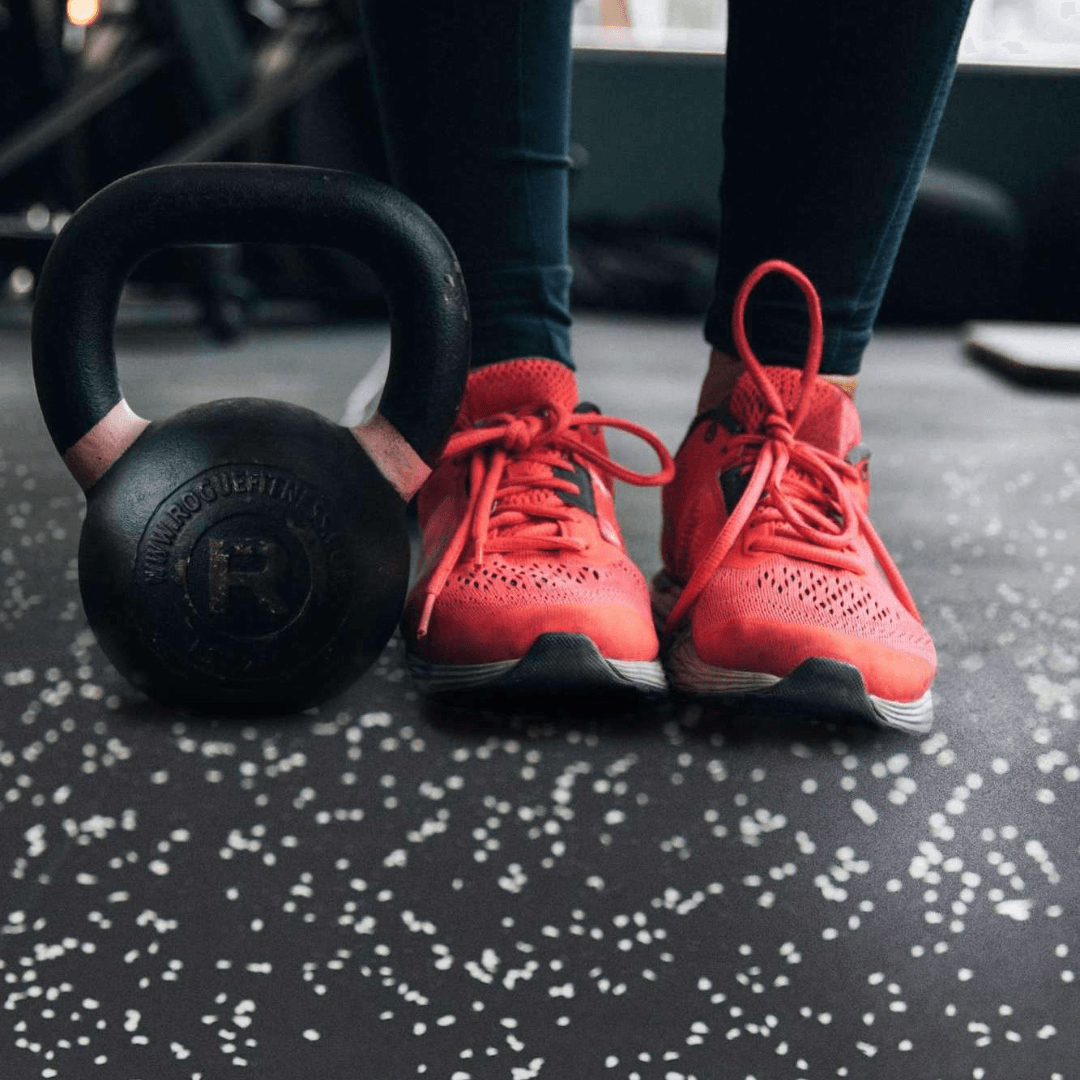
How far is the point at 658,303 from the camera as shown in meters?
2.88

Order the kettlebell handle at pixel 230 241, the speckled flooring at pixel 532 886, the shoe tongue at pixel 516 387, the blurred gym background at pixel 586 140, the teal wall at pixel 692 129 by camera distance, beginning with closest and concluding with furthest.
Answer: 1. the speckled flooring at pixel 532 886
2. the kettlebell handle at pixel 230 241
3. the shoe tongue at pixel 516 387
4. the blurred gym background at pixel 586 140
5. the teal wall at pixel 692 129

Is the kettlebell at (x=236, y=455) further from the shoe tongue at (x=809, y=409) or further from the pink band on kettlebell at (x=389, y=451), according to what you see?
the shoe tongue at (x=809, y=409)

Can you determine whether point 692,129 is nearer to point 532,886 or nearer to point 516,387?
point 516,387

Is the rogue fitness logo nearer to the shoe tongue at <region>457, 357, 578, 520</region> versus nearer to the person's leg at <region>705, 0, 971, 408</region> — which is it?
the shoe tongue at <region>457, 357, 578, 520</region>

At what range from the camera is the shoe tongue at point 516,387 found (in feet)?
2.40

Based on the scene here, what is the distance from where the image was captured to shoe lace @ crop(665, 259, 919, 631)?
2.14ft

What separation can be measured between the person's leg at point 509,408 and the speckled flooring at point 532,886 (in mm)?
52

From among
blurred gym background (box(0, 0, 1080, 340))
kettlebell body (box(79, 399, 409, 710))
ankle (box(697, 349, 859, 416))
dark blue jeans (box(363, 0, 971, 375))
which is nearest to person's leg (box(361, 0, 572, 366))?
dark blue jeans (box(363, 0, 971, 375))

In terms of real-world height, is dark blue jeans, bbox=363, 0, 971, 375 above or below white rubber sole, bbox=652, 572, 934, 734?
above

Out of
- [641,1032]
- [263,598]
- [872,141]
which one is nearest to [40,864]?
[263,598]

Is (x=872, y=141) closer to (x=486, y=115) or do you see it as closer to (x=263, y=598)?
(x=486, y=115)

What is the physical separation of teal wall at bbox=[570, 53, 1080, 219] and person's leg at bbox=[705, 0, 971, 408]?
8.81 ft


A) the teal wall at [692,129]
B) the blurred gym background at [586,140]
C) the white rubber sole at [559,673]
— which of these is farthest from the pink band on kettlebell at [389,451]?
the teal wall at [692,129]

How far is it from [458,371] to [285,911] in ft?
0.93
